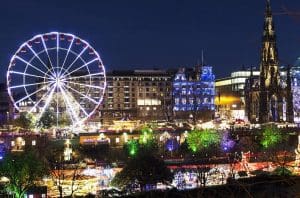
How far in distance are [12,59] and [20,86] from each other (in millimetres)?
3598

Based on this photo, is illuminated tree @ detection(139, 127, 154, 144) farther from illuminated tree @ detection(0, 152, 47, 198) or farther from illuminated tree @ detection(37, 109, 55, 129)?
illuminated tree @ detection(0, 152, 47, 198)

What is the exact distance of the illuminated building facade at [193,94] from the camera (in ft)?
346

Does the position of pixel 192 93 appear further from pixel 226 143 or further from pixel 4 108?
pixel 226 143

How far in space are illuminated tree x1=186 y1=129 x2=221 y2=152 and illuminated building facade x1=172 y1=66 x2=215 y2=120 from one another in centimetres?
4332

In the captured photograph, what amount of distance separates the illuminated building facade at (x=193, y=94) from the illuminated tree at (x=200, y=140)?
4332cm

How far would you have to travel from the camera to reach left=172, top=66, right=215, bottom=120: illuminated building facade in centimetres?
10550

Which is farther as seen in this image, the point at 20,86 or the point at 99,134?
the point at 99,134

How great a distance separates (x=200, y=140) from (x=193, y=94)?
47987 millimetres

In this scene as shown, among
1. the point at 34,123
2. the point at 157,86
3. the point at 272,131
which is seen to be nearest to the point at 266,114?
the point at 272,131

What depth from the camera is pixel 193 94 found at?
348 feet

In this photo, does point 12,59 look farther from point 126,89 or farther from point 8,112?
point 126,89

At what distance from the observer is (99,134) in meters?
65.4

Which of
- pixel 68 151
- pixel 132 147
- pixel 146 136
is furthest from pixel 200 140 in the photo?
pixel 68 151

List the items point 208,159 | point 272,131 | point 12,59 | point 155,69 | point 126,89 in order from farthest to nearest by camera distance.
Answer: point 155,69, point 126,89, point 272,131, point 208,159, point 12,59
